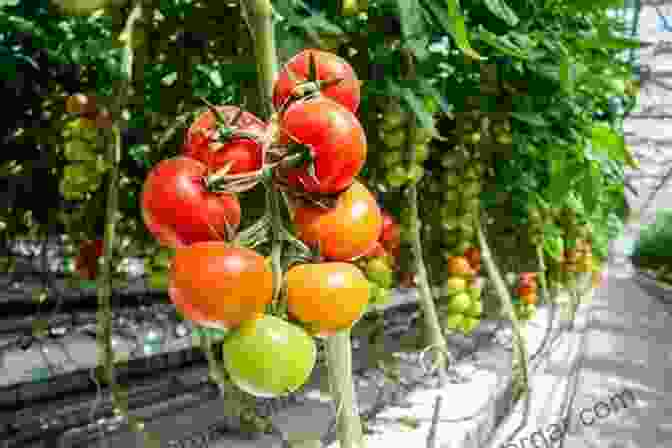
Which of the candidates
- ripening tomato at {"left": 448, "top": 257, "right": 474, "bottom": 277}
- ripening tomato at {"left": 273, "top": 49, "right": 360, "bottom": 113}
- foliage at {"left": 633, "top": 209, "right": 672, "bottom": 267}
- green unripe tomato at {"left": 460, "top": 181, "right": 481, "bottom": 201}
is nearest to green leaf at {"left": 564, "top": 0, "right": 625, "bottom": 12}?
green unripe tomato at {"left": 460, "top": 181, "right": 481, "bottom": 201}

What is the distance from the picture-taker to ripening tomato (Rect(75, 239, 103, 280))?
0.69 metres

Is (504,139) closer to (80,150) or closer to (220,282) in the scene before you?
(80,150)

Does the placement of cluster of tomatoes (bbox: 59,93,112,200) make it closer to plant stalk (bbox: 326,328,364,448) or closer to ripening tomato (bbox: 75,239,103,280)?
ripening tomato (bbox: 75,239,103,280)

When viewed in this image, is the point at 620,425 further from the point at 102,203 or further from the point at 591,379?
the point at 102,203

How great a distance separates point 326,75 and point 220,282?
0.36 ft

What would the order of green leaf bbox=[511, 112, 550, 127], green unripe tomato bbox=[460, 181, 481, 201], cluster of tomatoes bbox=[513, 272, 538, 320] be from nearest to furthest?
green leaf bbox=[511, 112, 550, 127] → green unripe tomato bbox=[460, 181, 481, 201] → cluster of tomatoes bbox=[513, 272, 538, 320]

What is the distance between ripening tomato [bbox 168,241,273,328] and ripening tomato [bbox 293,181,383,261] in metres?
0.02

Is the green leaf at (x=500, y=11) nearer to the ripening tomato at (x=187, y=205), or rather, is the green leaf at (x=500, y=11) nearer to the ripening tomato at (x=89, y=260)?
the ripening tomato at (x=187, y=205)

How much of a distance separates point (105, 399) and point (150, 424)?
0.30 ft

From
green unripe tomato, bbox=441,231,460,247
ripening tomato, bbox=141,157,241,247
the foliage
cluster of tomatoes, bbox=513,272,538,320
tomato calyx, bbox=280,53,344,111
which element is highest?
tomato calyx, bbox=280,53,344,111

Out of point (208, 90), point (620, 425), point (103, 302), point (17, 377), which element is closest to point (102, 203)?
point (208, 90)

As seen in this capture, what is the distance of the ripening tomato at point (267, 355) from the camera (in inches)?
9.3

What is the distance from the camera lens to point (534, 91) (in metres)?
0.85

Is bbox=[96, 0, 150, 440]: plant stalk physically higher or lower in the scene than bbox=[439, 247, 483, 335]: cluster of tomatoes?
higher
